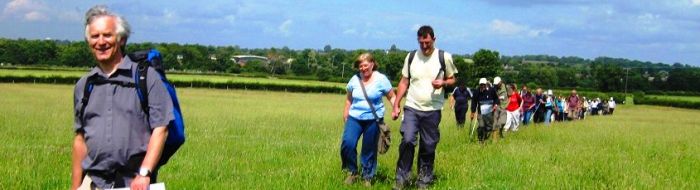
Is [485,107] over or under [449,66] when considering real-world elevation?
under

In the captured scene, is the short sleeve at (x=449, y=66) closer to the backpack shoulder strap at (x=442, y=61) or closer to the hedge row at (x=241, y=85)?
the backpack shoulder strap at (x=442, y=61)

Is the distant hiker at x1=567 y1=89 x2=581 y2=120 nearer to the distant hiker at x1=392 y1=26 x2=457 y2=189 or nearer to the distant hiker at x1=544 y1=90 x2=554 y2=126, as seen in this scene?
the distant hiker at x1=544 y1=90 x2=554 y2=126

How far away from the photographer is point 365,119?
864cm

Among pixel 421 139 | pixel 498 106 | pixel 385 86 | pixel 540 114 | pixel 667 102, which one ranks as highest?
pixel 385 86

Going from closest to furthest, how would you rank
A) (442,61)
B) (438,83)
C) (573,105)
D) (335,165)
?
(438,83) → (442,61) → (335,165) → (573,105)

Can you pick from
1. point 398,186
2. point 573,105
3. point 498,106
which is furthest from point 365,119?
point 573,105

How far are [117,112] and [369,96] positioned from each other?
15.8ft

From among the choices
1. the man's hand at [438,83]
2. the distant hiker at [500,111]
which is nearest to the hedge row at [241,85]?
the distant hiker at [500,111]

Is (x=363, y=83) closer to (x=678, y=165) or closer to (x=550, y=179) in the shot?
(x=550, y=179)

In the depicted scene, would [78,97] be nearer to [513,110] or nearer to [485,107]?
[485,107]

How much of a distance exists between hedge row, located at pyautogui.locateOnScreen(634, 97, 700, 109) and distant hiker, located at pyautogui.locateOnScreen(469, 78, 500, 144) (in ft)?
213

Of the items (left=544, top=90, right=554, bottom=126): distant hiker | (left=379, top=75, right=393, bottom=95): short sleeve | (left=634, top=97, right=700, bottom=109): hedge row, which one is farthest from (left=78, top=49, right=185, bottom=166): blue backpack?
(left=634, top=97, right=700, bottom=109): hedge row

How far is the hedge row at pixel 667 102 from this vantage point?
74.2m

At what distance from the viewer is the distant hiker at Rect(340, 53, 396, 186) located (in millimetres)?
8547
